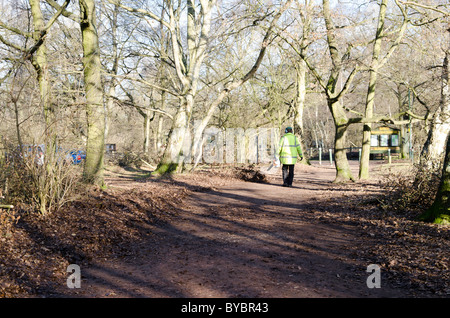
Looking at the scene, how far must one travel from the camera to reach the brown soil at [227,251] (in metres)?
4.60

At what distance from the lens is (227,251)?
629 centimetres

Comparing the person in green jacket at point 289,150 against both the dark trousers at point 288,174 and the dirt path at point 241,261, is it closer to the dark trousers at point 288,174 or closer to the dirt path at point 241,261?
the dark trousers at point 288,174

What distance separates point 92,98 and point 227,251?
20.4 feet

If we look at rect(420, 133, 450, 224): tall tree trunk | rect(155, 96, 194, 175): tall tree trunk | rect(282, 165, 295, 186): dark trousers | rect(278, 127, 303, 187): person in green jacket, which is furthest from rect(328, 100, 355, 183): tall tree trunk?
rect(420, 133, 450, 224): tall tree trunk

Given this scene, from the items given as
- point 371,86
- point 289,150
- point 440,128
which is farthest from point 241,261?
point 371,86

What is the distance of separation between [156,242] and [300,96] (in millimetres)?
21907

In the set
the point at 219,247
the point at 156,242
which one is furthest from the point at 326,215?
the point at 156,242

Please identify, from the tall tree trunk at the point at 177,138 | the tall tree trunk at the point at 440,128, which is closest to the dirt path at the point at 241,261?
the tall tree trunk at the point at 440,128

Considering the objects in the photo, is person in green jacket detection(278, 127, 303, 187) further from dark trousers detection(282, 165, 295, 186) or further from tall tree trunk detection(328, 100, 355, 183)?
tall tree trunk detection(328, 100, 355, 183)

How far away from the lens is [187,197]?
1194cm

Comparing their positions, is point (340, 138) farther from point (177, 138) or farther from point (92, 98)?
point (92, 98)

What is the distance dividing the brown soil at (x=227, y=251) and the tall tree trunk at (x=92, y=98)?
3.33 ft

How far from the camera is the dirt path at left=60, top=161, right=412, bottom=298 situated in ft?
15.0
